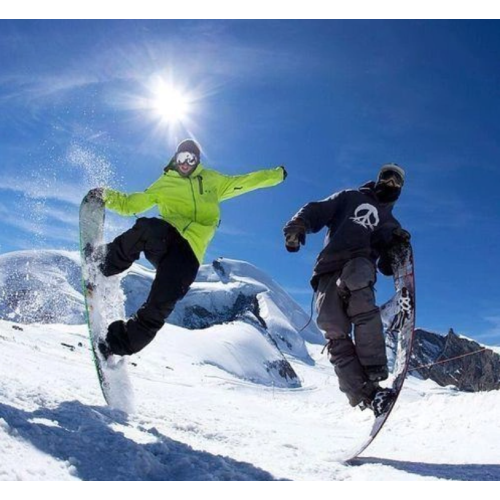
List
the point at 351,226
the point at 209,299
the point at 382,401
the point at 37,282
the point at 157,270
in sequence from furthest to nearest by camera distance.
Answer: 1. the point at 209,299
2. the point at 37,282
3. the point at 157,270
4. the point at 351,226
5. the point at 382,401

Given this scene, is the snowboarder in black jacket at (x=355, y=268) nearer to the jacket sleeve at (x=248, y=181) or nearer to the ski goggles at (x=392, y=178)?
the ski goggles at (x=392, y=178)

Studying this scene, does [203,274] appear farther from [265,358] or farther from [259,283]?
[265,358]

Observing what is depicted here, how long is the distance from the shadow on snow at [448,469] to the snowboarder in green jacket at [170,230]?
245 cm

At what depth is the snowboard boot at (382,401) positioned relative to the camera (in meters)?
4.55

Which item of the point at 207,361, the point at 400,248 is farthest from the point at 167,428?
the point at 207,361

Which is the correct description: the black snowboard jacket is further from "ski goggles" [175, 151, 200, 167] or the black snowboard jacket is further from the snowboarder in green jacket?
"ski goggles" [175, 151, 200, 167]

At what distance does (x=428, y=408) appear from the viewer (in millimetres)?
8688

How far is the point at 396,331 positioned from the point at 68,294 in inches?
4813

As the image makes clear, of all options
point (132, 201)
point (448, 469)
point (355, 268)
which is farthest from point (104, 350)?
point (448, 469)

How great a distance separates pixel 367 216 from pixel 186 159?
84.6 inches

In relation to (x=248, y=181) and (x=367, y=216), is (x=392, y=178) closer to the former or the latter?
(x=367, y=216)

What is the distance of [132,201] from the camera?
18.7 feet

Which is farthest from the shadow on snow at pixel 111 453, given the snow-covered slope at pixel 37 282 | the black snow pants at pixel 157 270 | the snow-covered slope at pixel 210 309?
the snow-covered slope at pixel 37 282

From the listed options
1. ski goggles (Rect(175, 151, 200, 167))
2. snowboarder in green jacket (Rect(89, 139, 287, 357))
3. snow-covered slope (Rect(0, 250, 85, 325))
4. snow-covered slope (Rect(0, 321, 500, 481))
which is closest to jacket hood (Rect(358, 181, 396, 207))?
snowboarder in green jacket (Rect(89, 139, 287, 357))
